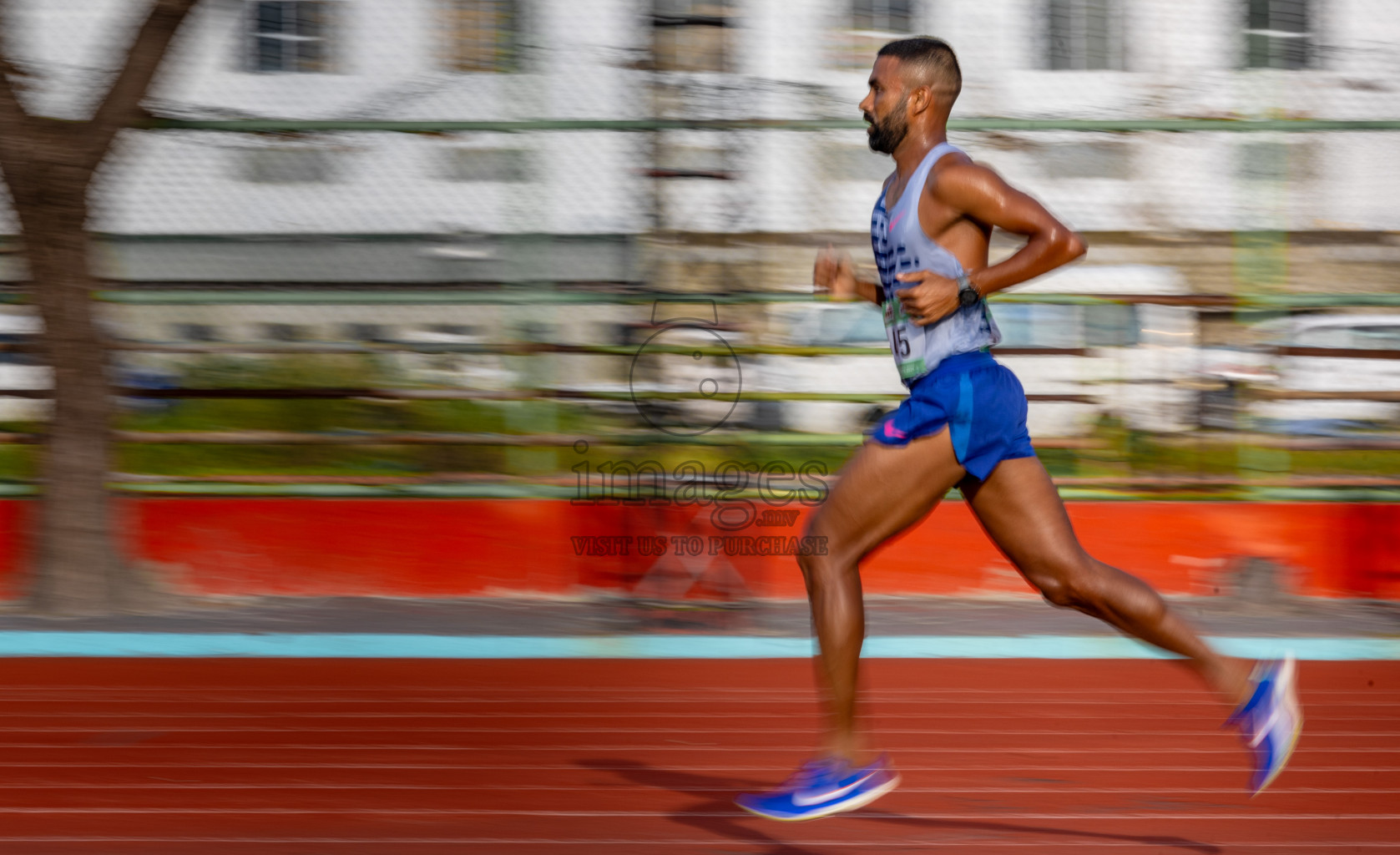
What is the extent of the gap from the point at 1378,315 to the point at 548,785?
5.25 meters

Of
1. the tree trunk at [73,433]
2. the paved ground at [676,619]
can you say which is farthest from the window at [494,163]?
the paved ground at [676,619]

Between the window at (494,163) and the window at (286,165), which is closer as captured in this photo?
the window at (494,163)

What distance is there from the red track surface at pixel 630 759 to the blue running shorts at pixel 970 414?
3.28 feet

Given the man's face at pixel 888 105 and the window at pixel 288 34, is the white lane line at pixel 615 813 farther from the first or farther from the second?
the window at pixel 288 34

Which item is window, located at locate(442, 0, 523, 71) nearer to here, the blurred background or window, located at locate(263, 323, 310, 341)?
the blurred background

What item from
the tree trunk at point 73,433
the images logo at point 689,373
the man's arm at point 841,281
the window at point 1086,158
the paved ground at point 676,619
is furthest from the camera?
the window at point 1086,158

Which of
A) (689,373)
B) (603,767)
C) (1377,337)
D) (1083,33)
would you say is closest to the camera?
(603,767)

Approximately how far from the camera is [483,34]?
963cm

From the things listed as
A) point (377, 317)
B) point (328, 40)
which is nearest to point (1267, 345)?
point (377, 317)

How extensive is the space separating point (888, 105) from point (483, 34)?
6.80 metres

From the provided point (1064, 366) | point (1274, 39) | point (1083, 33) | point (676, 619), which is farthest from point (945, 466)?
point (1083, 33)

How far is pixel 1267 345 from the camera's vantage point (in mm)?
7395

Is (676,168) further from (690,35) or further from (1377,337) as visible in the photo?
(1377,337)

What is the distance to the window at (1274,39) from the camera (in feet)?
25.3
